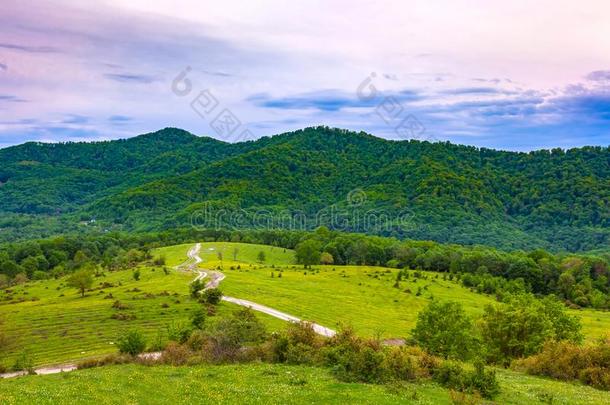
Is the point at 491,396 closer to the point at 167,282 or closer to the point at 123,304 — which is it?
the point at 123,304

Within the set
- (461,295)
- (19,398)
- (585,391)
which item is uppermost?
(19,398)

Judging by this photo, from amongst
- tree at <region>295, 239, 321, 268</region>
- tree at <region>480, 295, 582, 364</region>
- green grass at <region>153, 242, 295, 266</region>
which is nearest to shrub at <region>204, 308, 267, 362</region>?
tree at <region>480, 295, 582, 364</region>

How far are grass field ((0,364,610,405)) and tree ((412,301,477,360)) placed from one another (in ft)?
79.9

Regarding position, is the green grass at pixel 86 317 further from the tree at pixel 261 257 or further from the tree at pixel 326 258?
the tree at pixel 326 258

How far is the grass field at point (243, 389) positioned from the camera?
1005 inches

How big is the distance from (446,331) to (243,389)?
3935 cm

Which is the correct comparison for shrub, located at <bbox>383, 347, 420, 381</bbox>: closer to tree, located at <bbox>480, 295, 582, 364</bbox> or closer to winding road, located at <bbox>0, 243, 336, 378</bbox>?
winding road, located at <bbox>0, 243, 336, 378</bbox>

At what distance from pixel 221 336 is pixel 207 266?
108 meters

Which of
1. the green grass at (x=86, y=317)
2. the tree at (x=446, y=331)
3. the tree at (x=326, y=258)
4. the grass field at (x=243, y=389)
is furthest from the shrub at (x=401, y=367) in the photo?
the tree at (x=326, y=258)

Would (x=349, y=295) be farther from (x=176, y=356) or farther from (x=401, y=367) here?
(x=401, y=367)

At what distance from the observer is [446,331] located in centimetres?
5978

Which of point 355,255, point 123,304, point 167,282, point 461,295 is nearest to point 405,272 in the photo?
point 461,295

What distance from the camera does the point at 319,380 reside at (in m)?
30.2

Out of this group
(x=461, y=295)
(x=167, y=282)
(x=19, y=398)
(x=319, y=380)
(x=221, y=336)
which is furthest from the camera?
(x=461, y=295)
